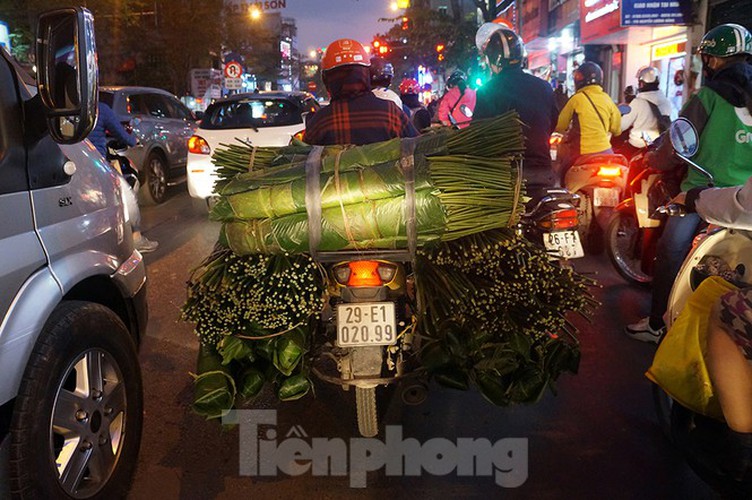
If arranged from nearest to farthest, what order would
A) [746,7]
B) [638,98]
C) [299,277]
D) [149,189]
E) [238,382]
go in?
[299,277], [238,382], [638,98], [746,7], [149,189]

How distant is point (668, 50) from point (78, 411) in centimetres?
1554

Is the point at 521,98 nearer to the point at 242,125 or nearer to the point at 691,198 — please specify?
the point at 691,198

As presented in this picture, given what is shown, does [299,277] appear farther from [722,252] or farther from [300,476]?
[722,252]

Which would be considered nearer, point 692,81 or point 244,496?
point 244,496

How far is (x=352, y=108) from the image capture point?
3.90 m

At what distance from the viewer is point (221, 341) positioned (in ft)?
9.73

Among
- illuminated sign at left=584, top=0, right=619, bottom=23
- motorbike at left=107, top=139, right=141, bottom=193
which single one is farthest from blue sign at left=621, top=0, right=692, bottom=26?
motorbike at left=107, top=139, right=141, bottom=193

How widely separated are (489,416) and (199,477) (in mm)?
1587

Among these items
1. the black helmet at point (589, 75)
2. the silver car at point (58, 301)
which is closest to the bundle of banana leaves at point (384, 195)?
the silver car at point (58, 301)

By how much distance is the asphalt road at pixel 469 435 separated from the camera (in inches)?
118

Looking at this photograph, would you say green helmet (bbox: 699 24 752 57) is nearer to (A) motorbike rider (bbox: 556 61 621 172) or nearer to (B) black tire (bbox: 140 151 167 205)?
(A) motorbike rider (bbox: 556 61 621 172)

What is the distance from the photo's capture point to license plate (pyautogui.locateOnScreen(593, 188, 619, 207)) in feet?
20.1

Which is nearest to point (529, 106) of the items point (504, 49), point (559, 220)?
point (504, 49)

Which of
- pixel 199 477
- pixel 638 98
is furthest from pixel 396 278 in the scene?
pixel 638 98
